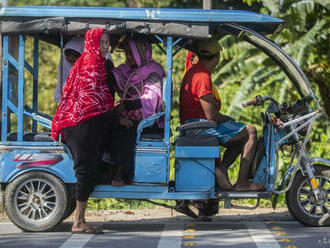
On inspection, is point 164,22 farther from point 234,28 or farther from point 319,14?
point 319,14

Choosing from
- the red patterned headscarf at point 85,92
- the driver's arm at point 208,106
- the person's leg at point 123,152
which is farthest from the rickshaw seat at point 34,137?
the driver's arm at point 208,106

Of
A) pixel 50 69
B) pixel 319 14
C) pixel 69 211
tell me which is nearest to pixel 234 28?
pixel 69 211

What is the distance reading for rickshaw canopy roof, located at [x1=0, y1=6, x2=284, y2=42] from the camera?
7.22 m

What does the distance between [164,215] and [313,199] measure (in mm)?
1910

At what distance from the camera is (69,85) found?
725 cm

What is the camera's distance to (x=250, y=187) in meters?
7.59

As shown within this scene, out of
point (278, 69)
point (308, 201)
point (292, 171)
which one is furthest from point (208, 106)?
point (278, 69)

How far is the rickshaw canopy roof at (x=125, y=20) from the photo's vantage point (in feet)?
23.7

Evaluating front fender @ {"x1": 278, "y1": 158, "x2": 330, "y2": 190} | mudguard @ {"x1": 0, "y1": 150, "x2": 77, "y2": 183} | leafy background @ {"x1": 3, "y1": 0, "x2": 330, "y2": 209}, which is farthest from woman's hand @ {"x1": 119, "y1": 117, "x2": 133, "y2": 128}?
leafy background @ {"x1": 3, "y1": 0, "x2": 330, "y2": 209}

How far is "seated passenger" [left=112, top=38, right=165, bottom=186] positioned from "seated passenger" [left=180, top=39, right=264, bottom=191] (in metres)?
0.32

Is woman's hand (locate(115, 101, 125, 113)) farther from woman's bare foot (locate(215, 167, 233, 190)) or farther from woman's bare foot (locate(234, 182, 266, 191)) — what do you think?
woman's bare foot (locate(234, 182, 266, 191))

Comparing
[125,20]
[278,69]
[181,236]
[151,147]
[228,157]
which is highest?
[278,69]

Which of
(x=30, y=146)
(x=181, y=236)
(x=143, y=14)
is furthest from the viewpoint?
(x=30, y=146)

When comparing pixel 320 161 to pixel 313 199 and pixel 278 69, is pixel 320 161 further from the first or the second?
pixel 278 69
